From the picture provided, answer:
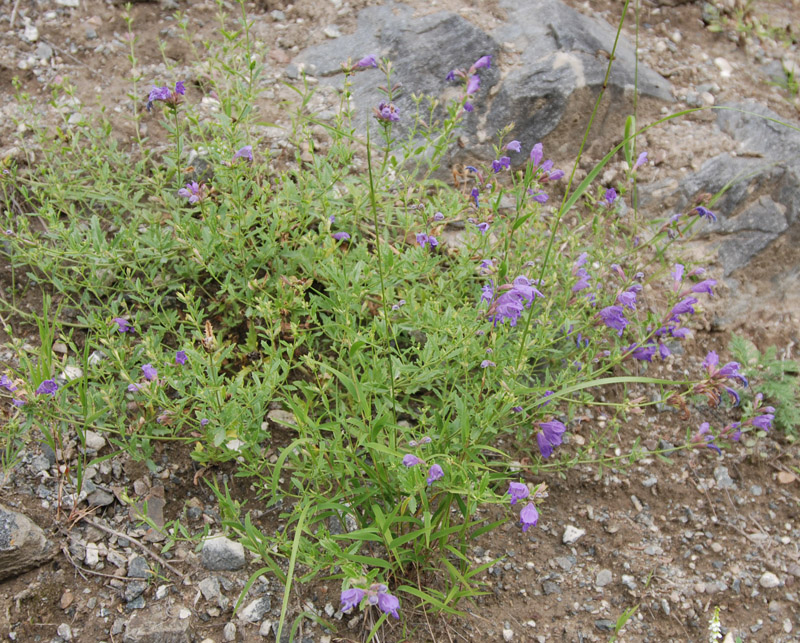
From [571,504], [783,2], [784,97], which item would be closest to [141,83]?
[571,504]

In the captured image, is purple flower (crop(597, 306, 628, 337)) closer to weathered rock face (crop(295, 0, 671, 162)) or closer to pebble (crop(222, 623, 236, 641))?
weathered rock face (crop(295, 0, 671, 162))

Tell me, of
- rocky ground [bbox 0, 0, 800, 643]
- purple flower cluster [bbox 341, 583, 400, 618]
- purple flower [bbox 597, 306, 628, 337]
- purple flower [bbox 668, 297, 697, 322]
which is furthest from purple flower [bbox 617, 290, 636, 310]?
purple flower cluster [bbox 341, 583, 400, 618]

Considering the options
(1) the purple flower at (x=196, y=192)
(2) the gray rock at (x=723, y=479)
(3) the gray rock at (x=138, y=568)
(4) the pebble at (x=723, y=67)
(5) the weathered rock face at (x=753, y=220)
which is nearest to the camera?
(3) the gray rock at (x=138, y=568)

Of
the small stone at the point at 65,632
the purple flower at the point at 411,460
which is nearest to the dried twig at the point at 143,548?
the small stone at the point at 65,632

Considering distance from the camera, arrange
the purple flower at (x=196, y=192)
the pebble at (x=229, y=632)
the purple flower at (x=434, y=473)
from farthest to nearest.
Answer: the purple flower at (x=196, y=192) < the pebble at (x=229, y=632) < the purple flower at (x=434, y=473)

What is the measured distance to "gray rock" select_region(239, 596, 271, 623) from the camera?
273cm

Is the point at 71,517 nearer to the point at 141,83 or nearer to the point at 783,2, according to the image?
the point at 141,83

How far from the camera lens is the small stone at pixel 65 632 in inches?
101

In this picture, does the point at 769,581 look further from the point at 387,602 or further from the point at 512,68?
the point at 512,68

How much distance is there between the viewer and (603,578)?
3.12 m

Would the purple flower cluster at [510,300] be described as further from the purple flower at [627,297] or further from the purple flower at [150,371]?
the purple flower at [150,371]

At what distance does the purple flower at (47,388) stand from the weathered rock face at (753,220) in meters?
3.82

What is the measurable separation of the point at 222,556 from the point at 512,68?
375 cm

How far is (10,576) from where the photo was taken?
2.64m
